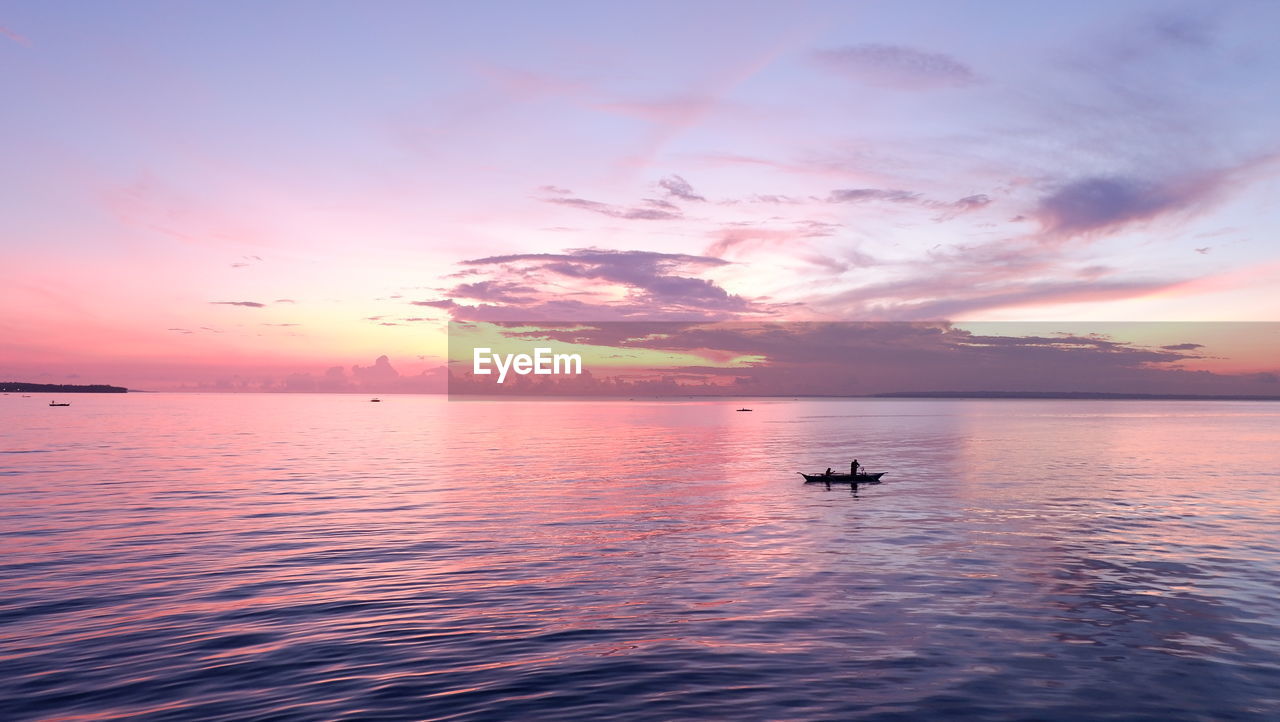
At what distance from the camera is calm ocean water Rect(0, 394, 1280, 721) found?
69.3ft

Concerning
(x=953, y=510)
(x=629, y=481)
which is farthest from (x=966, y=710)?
(x=629, y=481)

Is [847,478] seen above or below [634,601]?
above

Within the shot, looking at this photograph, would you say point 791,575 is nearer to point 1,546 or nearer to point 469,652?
point 469,652

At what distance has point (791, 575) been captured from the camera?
3594 centimetres

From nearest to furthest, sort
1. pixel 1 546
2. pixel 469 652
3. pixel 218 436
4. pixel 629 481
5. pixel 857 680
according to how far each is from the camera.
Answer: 1. pixel 857 680
2. pixel 469 652
3. pixel 1 546
4. pixel 629 481
5. pixel 218 436

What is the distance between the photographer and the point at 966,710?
20.2m

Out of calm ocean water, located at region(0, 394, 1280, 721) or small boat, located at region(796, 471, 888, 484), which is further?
small boat, located at region(796, 471, 888, 484)

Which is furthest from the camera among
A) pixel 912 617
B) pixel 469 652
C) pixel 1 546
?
pixel 1 546

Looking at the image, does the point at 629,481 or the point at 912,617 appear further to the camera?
the point at 629,481

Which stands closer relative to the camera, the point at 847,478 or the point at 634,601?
the point at 634,601

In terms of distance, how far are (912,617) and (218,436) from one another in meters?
146

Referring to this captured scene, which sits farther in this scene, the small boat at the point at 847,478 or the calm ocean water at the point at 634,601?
the small boat at the point at 847,478

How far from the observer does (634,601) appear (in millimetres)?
31312

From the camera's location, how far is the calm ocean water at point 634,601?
21.1m
